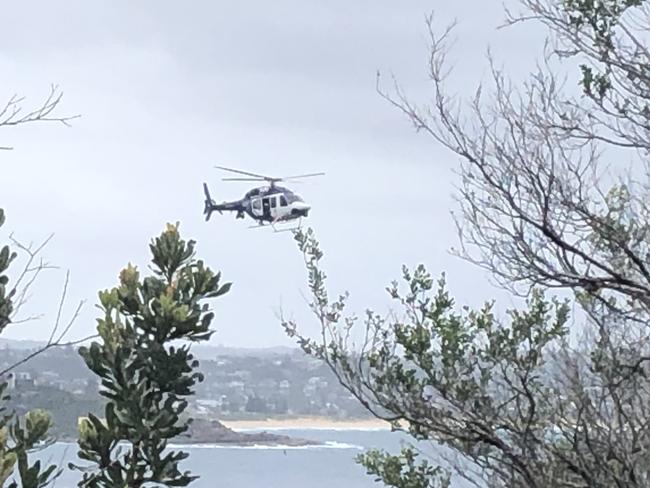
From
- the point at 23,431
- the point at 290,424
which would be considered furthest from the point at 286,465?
the point at 23,431

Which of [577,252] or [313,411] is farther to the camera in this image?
[313,411]

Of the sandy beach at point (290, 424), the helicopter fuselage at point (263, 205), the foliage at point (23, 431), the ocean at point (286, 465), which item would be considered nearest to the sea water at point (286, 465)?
the ocean at point (286, 465)

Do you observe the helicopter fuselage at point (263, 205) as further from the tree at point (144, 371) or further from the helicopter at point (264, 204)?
the tree at point (144, 371)

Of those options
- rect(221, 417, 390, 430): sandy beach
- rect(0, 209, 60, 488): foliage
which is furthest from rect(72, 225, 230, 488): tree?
rect(221, 417, 390, 430): sandy beach

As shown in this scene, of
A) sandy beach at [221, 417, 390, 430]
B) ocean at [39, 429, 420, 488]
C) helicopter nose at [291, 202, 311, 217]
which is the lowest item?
ocean at [39, 429, 420, 488]

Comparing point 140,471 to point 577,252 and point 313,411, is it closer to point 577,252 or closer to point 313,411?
point 577,252

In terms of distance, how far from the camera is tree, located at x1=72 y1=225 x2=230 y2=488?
4.62m

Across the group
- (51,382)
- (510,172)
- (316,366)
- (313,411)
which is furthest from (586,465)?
(313,411)

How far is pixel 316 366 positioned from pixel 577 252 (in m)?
3.05

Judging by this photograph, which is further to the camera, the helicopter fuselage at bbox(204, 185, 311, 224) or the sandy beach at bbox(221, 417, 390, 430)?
the sandy beach at bbox(221, 417, 390, 430)

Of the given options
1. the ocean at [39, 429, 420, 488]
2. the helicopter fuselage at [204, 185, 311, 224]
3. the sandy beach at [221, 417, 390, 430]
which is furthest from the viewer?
the ocean at [39, 429, 420, 488]

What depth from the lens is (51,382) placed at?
7.15 meters

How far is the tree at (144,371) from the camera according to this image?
462 cm

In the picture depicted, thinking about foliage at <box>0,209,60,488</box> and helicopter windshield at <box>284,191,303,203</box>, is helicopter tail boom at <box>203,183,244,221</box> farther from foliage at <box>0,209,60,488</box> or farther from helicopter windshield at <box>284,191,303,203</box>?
foliage at <box>0,209,60,488</box>
